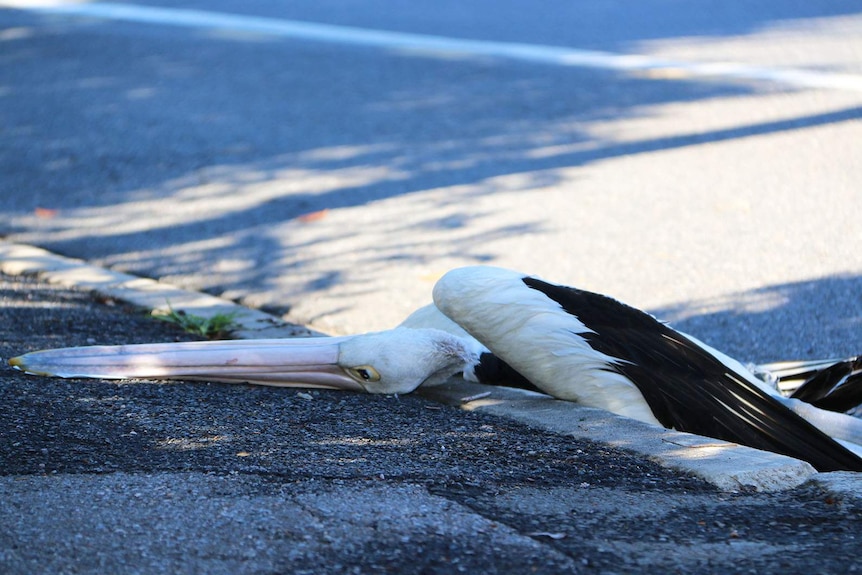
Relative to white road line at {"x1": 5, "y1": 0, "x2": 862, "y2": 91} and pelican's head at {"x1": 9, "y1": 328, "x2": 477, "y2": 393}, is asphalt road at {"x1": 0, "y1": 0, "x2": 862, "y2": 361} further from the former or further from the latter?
pelican's head at {"x1": 9, "y1": 328, "x2": 477, "y2": 393}

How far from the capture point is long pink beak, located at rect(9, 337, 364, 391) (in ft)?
12.1

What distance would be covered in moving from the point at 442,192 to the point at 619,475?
12.1 ft

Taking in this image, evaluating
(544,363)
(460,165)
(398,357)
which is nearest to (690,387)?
(544,363)

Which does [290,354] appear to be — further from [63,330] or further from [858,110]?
[858,110]

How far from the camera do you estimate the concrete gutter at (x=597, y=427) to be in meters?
2.98

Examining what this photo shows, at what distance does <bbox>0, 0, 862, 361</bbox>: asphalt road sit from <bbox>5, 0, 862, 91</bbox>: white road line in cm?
7

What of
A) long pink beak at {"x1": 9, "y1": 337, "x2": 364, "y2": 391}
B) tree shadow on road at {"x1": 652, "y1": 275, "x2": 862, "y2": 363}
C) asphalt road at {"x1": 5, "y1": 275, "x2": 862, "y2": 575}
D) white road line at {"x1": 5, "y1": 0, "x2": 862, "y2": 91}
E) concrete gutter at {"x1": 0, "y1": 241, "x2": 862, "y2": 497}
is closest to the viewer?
asphalt road at {"x1": 5, "y1": 275, "x2": 862, "y2": 575}

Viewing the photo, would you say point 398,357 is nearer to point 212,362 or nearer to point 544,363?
point 544,363

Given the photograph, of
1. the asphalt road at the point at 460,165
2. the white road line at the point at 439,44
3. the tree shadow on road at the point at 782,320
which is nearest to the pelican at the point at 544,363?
the tree shadow on road at the point at 782,320

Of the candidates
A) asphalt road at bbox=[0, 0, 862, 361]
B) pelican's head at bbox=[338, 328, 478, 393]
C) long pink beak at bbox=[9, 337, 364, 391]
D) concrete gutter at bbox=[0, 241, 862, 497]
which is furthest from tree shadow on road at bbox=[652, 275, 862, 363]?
long pink beak at bbox=[9, 337, 364, 391]

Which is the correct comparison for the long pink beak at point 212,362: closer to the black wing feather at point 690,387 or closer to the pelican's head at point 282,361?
the pelican's head at point 282,361

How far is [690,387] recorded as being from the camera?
350 cm

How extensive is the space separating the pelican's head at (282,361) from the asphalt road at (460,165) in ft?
3.58

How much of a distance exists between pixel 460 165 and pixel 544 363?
11.4 ft
